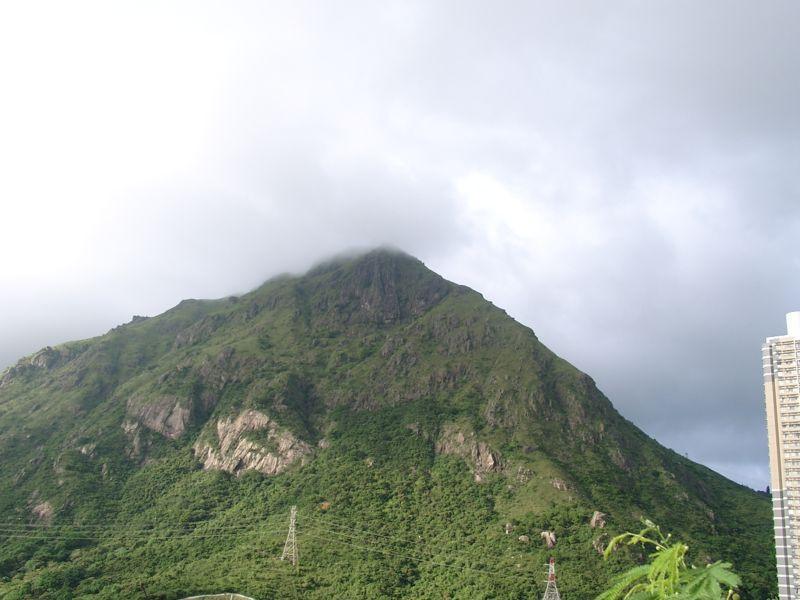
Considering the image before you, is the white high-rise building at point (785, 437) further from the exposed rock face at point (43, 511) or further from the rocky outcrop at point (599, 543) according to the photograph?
the exposed rock face at point (43, 511)

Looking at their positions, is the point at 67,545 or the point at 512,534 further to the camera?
the point at 67,545

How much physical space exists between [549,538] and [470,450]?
1678 inches

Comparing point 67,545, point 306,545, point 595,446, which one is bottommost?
point 67,545

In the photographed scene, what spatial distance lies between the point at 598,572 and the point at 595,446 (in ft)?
186

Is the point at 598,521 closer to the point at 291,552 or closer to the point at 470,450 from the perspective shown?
the point at 470,450

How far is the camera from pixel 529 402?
17925 centimetres

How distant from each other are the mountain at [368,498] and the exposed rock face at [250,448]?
0.55 meters

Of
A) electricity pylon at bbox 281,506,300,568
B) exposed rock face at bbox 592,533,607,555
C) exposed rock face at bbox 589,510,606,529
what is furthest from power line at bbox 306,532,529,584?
exposed rock face at bbox 589,510,606,529

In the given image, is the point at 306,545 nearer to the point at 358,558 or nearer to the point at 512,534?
the point at 358,558

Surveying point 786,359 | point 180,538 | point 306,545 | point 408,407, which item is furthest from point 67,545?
point 786,359

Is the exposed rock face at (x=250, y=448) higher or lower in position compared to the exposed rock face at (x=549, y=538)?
higher

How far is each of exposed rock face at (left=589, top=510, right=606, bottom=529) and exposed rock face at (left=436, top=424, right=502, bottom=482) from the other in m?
29.9

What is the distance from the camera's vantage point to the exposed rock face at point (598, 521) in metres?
132

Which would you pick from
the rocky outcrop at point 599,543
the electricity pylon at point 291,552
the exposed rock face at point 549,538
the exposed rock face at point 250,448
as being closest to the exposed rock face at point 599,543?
the rocky outcrop at point 599,543
